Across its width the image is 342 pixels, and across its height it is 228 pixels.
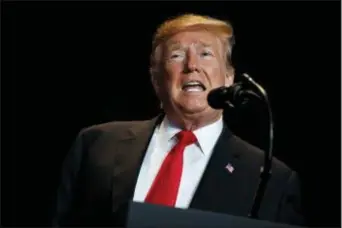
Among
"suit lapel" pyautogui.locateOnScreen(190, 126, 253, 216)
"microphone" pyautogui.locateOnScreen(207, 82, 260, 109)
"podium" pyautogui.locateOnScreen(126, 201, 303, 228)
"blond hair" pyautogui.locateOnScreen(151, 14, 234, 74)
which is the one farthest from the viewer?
"blond hair" pyautogui.locateOnScreen(151, 14, 234, 74)

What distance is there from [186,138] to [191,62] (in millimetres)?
176

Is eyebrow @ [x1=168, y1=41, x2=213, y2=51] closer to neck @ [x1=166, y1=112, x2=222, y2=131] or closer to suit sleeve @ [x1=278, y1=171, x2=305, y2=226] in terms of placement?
neck @ [x1=166, y1=112, x2=222, y2=131]

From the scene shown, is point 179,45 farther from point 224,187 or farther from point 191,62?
point 224,187

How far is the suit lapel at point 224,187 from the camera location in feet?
5.05

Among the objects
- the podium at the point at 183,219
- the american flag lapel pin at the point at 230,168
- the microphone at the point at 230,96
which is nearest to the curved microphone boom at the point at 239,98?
the microphone at the point at 230,96

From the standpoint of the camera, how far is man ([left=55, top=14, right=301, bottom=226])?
61.2 inches

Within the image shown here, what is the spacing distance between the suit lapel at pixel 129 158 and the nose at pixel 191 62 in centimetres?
14

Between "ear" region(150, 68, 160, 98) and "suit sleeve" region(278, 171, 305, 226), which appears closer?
"suit sleeve" region(278, 171, 305, 226)

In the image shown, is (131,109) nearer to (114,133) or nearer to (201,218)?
(114,133)

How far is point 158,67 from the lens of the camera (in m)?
1.69

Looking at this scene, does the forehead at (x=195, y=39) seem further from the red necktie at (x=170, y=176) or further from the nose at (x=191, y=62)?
the red necktie at (x=170, y=176)

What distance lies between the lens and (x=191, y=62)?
1613mm

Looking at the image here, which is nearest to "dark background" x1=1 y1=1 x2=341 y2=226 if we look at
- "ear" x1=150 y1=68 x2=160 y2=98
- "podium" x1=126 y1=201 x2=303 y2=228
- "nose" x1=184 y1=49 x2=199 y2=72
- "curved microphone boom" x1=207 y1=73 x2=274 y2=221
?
"ear" x1=150 y1=68 x2=160 y2=98

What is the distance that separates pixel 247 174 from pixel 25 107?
591 mm
